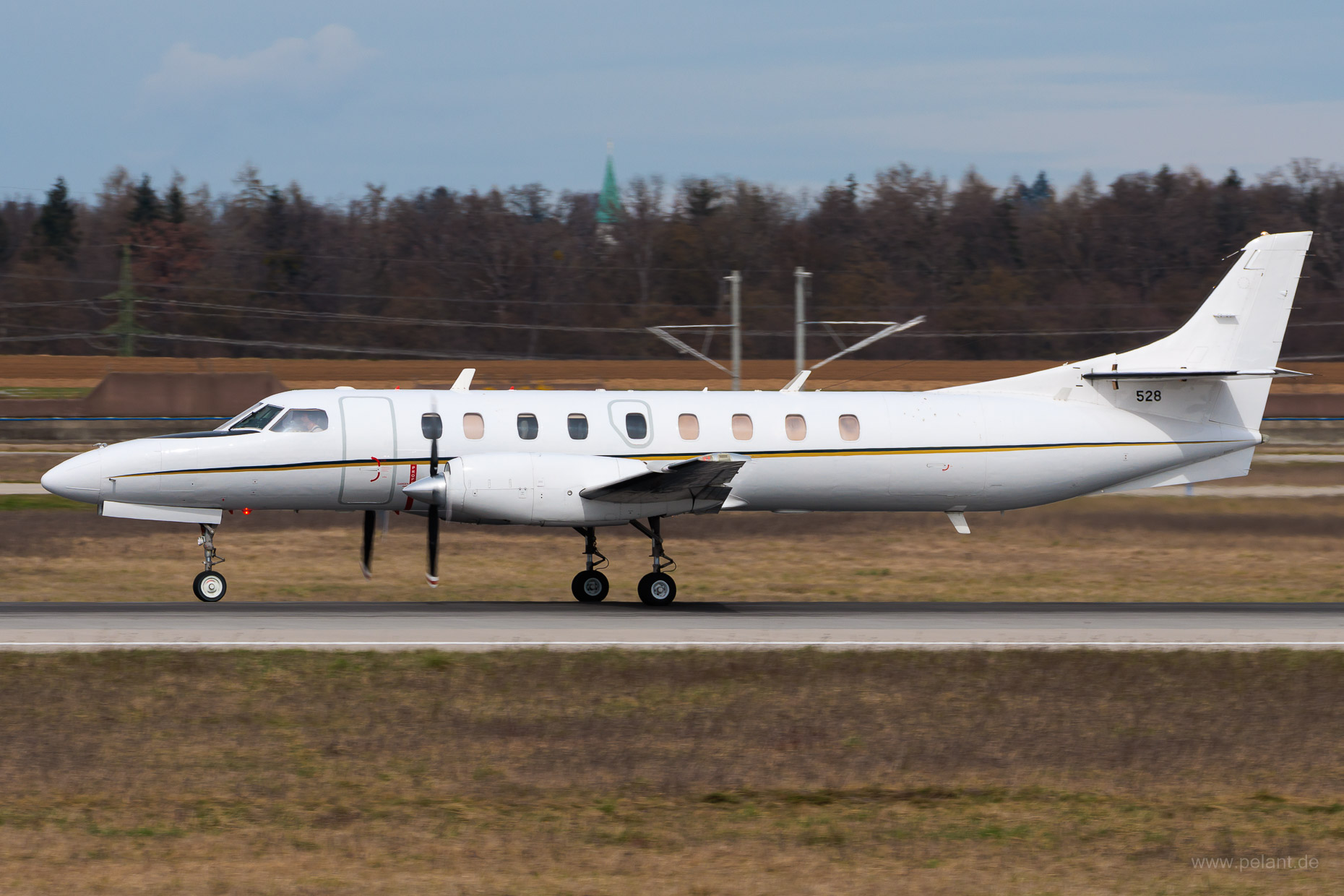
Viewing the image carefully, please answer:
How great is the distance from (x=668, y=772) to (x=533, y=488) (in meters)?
7.28

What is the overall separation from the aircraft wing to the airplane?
4 centimetres

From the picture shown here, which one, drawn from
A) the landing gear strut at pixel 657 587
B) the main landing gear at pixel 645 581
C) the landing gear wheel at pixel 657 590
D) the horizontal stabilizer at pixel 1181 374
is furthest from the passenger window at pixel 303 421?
the horizontal stabilizer at pixel 1181 374

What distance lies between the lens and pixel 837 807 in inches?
458

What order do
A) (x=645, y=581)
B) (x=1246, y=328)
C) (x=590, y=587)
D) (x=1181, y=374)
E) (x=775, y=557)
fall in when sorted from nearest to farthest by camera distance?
1. (x=645, y=581)
2. (x=590, y=587)
3. (x=1181, y=374)
4. (x=1246, y=328)
5. (x=775, y=557)

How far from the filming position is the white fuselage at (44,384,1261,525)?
1938 cm

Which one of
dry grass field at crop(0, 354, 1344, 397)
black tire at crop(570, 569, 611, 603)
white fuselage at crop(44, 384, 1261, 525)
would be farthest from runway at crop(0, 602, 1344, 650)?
dry grass field at crop(0, 354, 1344, 397)

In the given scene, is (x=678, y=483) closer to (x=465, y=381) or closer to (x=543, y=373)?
(x=465, y=381)

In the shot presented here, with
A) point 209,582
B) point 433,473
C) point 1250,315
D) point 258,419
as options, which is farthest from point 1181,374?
point 209,582

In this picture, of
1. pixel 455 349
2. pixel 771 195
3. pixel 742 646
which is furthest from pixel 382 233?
pixel 742 646

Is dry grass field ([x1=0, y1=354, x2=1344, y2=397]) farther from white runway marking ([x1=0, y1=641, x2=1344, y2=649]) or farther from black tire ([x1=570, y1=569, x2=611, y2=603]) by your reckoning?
white runway marking ([x1=0, y1=641, x2=1344, y2=649])

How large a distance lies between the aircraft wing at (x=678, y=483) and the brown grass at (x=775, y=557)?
415cm

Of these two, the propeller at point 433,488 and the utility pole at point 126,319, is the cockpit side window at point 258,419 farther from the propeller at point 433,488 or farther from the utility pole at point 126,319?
the utility pole at point 126,319

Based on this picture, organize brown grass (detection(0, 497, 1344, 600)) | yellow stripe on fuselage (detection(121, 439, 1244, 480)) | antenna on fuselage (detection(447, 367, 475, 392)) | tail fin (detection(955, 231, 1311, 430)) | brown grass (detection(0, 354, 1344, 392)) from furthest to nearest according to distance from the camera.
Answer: brown grass (detection(0, 354, 1344, 392)) → brown grass (detection(0, 497, 1344, 600)) → tail fin (detection(955, 231, 1311, 430)) → antenna on fuselage (detection(447, 367, 475, 392)) → yellow stripe on fuselage (detection(121, 439, 1244, 480))

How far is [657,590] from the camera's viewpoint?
2053 centimetres
